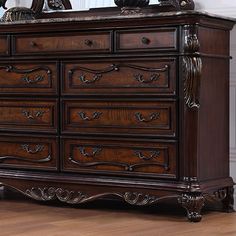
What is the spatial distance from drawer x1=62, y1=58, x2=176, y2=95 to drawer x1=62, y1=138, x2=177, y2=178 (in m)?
0.22

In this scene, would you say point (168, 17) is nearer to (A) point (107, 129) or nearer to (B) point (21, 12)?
(A) point (107, 129)

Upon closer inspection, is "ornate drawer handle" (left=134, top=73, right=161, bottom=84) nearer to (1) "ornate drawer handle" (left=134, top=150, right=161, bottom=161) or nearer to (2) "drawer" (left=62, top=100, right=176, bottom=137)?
(2) "drawer" (left=62, top=100, right=176, bottom=137)

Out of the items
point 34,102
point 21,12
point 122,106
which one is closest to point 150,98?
point 122,106

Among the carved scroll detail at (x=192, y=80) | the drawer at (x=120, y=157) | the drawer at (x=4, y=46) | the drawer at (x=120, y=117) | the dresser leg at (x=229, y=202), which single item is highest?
the drawer at (x=4, y=46)

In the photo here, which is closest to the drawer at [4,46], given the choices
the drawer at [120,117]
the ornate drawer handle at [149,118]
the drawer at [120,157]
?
the drawer at [120,117]

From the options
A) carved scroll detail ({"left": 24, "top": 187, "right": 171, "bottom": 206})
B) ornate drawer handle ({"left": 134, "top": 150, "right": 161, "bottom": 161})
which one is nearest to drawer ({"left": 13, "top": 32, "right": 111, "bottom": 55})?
ornate drawer handle ({"left": 134, "top": 150, "right": 161, "bottom": 161})

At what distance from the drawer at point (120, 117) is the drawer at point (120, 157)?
50 mm

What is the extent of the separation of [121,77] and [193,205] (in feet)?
2.10

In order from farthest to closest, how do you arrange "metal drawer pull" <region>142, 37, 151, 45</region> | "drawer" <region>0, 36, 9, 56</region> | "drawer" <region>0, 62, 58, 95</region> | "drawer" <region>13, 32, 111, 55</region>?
"drawer" <region>0, 36, 9, 56</region>, "drawer" <region>0, 62, 58, 95</region>, "drawer" <region>13, 32, 111, 55</region>, "metal drawer pull" <region>142, 37, 151, 45</region>

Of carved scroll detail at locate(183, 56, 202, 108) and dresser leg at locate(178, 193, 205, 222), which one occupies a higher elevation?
carved scroll detail at locate(183, 56, 202, 108)

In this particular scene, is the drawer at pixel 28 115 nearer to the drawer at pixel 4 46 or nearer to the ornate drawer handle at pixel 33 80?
the ornate drawer handle at pixel 33 80

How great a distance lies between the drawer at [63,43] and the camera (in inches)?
136

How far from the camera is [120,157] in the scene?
3422 mm

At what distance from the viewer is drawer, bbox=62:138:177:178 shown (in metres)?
3.32
